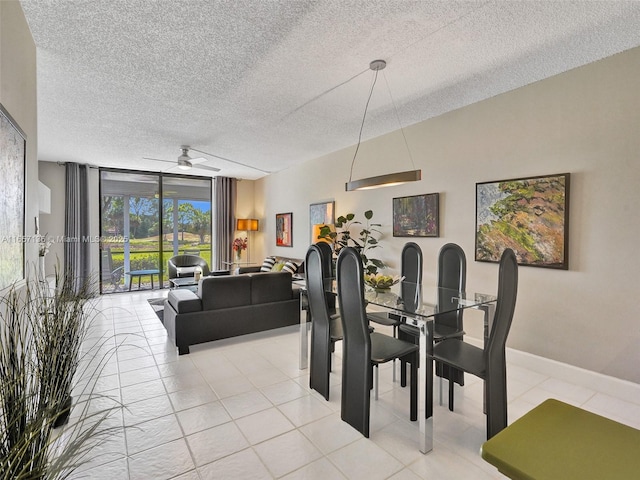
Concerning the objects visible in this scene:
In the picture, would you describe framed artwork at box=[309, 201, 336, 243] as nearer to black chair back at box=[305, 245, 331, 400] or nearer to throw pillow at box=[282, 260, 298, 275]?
throw pillow at box=[282, 260, 298, 275]

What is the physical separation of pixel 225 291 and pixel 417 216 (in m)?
2.61

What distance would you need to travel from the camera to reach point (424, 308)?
2207mm

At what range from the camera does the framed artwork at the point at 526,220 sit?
2885 millimetres

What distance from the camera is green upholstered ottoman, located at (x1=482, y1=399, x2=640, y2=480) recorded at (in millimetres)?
1084

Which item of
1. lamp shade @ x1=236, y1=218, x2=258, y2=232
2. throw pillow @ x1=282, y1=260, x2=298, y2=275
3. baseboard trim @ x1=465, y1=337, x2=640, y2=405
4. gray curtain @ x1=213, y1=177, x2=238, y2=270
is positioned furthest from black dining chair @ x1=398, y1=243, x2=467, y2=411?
gray curtain @ x1=213, y1=177, x2=238, y2=270

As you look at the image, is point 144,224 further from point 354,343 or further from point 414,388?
point 414,388

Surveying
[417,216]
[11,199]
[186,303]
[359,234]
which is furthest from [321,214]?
[11,199]

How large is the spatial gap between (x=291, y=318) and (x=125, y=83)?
10.6ft

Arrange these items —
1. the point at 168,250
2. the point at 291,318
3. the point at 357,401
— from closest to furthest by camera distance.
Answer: the point at 357,401, the point at 291,318, the point at 168,250

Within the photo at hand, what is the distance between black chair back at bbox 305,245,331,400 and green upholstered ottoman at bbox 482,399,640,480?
4.75 feet

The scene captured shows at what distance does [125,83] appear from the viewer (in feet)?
9.96

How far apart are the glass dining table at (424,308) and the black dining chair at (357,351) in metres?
0.25

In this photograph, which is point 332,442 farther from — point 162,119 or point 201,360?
point 162,119

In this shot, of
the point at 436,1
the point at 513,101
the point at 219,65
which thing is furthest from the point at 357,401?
the point at 513,101
